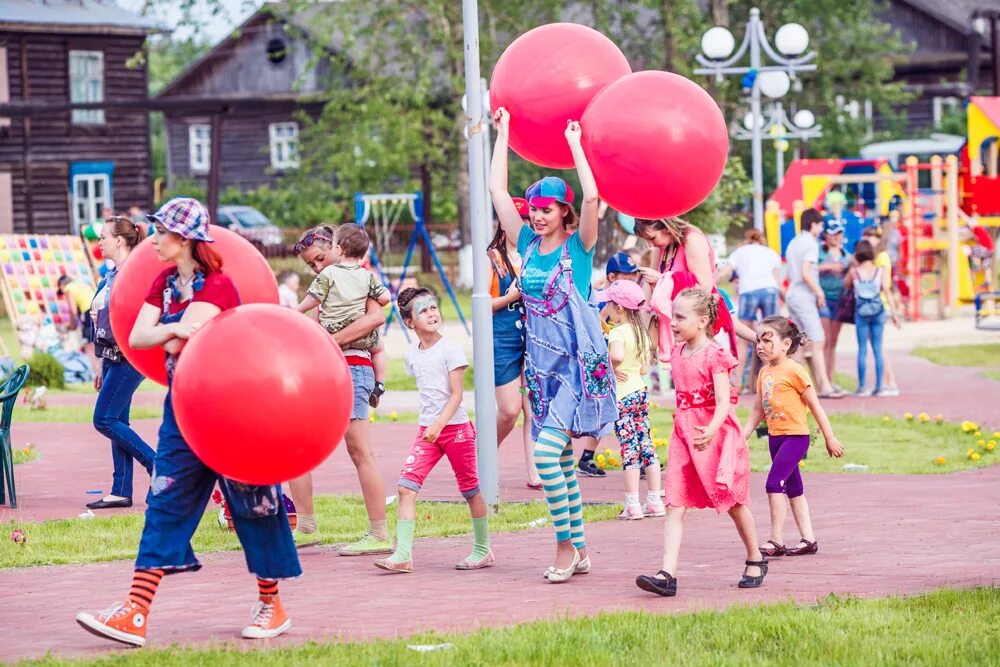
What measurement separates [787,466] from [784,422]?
227mm

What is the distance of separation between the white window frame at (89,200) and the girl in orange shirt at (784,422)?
3915 centimetres

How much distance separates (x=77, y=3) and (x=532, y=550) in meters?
41.2

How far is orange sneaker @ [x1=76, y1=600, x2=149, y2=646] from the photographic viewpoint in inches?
233

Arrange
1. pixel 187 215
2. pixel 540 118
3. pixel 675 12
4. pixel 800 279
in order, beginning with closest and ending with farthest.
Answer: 1. pixel 187 215
2. pixel 540 118
3. pixel 800 279
4. pixel 675 12

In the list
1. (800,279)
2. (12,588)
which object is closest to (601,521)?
(12,588)

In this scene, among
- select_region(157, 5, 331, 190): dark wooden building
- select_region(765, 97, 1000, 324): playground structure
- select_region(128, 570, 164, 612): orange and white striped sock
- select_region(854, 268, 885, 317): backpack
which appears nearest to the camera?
select_region(128, 570, 164, 612): orange and white striped sock

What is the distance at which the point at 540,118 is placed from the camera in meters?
7.33

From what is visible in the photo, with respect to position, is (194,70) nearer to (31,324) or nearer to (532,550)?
(31,324)

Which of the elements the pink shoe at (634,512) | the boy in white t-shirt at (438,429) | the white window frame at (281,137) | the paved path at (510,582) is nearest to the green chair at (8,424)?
the paved path at (510,582)

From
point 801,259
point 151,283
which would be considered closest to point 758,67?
point 801,259

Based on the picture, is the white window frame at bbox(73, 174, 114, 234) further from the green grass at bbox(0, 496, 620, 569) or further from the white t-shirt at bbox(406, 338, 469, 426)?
the white t-shirt at bbox(406, 338, 469, 426)

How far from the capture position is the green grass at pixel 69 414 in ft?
51.5

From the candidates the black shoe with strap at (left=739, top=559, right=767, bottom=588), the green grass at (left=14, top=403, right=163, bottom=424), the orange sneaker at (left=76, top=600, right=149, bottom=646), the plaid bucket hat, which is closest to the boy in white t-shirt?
the black shoe with strap at (left=739, top=559, right=767, bottom=588)

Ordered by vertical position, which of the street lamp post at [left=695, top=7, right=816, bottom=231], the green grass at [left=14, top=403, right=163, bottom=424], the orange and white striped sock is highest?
the street lamp post at [left=695, top=7, right=816, bottom=231]
